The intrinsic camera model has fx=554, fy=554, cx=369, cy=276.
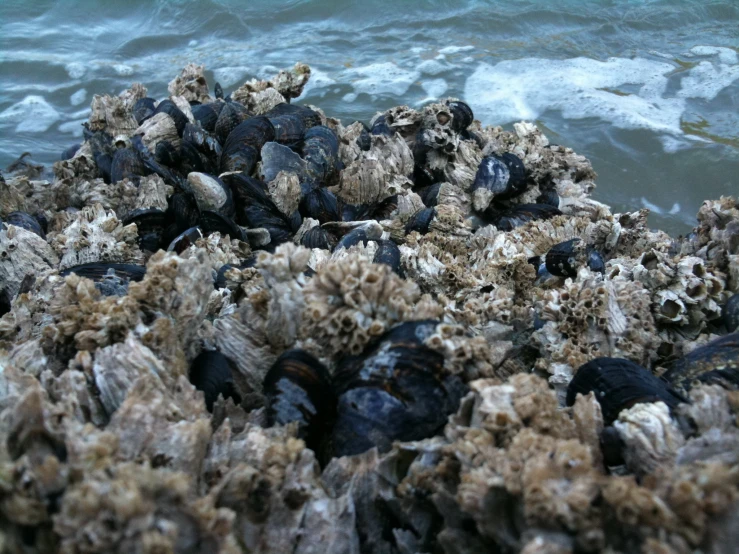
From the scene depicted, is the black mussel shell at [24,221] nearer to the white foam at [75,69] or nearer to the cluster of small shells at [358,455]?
the cluster of small shells at [358,455]

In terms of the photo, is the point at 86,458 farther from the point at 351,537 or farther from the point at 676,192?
the point at 676,192

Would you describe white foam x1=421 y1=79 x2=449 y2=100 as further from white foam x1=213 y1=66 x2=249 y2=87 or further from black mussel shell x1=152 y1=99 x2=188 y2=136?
black mussel shell x1=152 y1=99 x2=188 y2=136

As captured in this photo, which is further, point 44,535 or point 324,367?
point 324,367

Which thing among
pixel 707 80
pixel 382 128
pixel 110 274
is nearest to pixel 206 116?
pixel 382 128

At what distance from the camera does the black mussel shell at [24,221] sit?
4.25 meters

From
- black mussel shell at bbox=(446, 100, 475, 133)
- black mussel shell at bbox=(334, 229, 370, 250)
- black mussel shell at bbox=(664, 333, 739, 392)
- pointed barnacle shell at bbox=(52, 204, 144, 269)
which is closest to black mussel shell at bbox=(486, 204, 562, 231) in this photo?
black mussel shell at bbox=(446, 100, 475, 133)

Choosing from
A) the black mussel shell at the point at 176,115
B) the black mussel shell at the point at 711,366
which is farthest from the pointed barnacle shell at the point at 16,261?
the black mussel shell at the point at 711,366

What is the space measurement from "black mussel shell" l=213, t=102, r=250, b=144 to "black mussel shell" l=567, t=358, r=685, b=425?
4096 millimetres

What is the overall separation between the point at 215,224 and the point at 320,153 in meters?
1.48

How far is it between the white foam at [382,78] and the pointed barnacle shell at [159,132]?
760 centimetres

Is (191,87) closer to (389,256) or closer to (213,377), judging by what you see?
(389,256)

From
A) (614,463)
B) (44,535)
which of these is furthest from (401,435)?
(44,535)

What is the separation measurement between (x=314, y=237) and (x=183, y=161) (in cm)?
152

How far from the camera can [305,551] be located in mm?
1790
